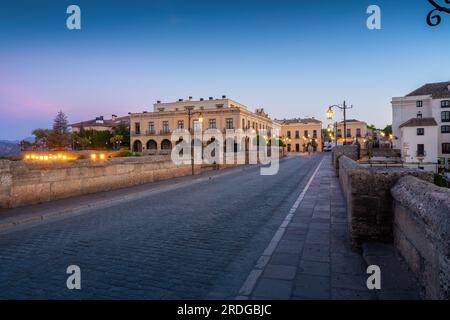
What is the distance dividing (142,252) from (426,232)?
418 cm

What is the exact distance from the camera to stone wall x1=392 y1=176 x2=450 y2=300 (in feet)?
7.01

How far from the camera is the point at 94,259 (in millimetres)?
4688

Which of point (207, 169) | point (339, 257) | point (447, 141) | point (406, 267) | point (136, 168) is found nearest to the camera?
point (406, 267)

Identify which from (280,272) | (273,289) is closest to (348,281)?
(280,272)

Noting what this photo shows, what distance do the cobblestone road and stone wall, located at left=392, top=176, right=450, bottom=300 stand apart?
6.72 ft

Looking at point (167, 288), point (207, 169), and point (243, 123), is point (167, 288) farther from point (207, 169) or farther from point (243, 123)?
point (243, 123)

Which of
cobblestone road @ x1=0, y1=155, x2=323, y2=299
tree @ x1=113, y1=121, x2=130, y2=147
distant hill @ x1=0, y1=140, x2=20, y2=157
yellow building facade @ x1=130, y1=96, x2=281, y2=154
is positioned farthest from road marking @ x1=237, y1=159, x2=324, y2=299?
tree @ x1=113, y1=121, x2=130, y2=147

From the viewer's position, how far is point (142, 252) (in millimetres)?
5016

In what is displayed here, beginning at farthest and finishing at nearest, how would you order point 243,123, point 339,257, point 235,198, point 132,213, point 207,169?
point 243,123
point 207,169
point 235,198
point 132,213
point 339,257

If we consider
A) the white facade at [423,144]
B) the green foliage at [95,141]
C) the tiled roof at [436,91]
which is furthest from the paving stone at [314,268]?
the green foliage at [95,141]

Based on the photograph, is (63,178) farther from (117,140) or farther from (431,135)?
(117,140)

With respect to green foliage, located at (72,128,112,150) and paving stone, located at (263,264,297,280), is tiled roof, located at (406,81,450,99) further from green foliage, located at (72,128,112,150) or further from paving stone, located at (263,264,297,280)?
green foliage, located at (72,128,112,150)

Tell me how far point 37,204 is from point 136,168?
548 centimetres
